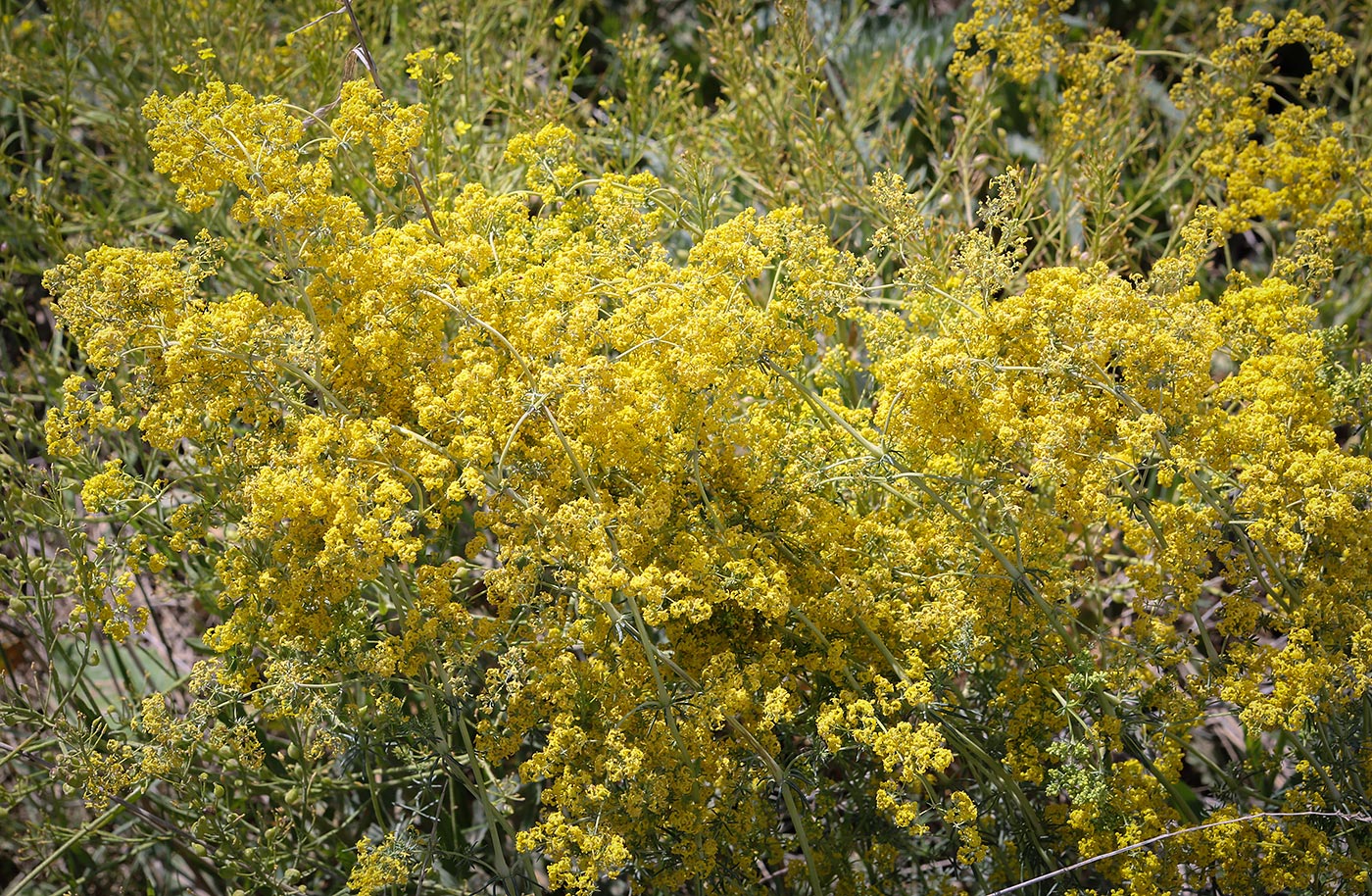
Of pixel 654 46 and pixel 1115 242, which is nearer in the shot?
pixel 1115 242

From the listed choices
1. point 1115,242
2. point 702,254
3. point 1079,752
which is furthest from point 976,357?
point 1115,242

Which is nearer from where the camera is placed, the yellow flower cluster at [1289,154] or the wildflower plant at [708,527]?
the wildflower plant at [708,527]

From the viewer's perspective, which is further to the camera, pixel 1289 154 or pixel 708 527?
pixel 1289 154

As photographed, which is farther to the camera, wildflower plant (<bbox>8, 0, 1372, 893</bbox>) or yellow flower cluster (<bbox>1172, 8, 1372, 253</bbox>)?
yellow flower cluster (<bbox>1172, 8, 1372, 253</bbox>)

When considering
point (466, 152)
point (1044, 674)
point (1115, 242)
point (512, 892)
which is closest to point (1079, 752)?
point (1044, 674)

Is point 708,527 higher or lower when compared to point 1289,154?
lower

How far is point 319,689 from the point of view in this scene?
6.69 ft

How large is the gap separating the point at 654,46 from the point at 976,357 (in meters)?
2.10

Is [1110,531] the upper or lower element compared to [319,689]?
lower

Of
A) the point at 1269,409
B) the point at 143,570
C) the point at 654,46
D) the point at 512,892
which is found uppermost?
the point at 654,46

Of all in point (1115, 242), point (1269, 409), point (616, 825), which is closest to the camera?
point (616, 825)

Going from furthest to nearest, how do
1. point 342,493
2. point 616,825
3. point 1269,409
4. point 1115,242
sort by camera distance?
point 1115,242 → point 1269,409 → point 616,825 → point 342,493

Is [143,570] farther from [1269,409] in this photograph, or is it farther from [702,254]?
[1269,409]

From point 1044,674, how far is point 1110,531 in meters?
1.10
